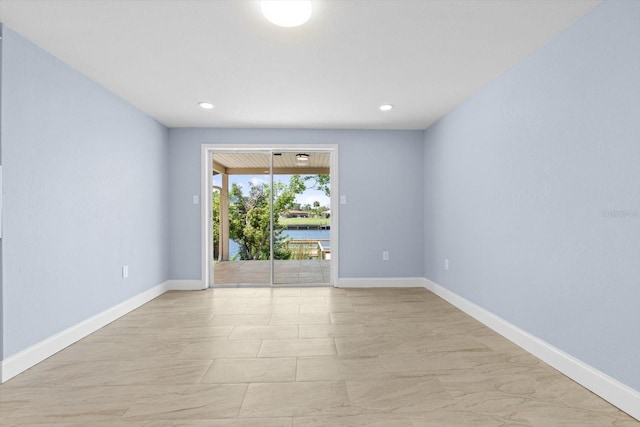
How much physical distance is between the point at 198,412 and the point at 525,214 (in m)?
2.56

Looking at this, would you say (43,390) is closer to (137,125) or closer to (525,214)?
(137,125)

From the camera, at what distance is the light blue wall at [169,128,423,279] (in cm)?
A: 465

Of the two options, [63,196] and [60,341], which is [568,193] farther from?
[60,341]

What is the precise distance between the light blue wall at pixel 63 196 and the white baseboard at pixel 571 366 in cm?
352

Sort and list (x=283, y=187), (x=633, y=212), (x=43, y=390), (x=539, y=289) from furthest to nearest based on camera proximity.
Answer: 1. (x=283, y=187)
2. (x=539, y=289)
3. (x=43, y=390)
4. (x=633, y=212)

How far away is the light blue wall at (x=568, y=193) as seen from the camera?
5.76ft

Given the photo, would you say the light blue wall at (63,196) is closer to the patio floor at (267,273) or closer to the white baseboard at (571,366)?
the patio floor at (267,273)

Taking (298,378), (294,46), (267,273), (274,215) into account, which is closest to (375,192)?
(274,215)

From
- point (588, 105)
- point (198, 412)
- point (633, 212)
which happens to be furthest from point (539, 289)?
point (198, 412)

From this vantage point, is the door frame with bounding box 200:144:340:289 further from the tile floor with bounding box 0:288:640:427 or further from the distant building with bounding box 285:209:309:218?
the tile floor with bounding box 0:288:640:427

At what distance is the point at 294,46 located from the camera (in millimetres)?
2391

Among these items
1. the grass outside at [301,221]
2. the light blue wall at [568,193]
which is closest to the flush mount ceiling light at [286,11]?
the light blue wall at [568,193]

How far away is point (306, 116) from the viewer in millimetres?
4043

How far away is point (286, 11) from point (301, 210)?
346 cm
